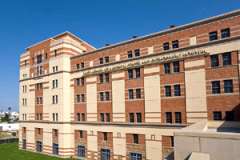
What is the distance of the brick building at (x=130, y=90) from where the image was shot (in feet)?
99.5

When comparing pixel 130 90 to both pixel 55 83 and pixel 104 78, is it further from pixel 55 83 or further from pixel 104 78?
pixel 55 83

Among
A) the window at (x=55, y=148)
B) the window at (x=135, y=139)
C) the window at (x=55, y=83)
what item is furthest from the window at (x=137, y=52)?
the window at (x=55, y=148)

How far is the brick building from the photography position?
3031 cm

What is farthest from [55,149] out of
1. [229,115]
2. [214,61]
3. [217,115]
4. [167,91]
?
[214,61]

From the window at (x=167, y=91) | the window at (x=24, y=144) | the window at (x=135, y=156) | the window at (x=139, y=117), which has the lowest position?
the window at (x=24, y=144)

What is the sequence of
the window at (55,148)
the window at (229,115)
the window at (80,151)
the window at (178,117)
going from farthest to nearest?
the window at (55,148)
the window at (80,151)
the window at (178,117)
the window at (229,115)

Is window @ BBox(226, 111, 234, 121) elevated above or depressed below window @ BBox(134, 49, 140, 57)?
below

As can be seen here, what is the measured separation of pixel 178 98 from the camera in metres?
33.0

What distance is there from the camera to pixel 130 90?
37844 mm

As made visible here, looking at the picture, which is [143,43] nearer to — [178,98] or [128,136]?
[178,98]

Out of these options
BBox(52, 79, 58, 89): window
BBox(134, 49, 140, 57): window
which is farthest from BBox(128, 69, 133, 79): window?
BBox(52, 79, 58, 89): window

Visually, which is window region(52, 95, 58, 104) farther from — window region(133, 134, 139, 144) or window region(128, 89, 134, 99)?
window region(133, 134, 139, 144)

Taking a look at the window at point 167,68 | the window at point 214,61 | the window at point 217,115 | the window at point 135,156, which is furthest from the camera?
the window at point 135,156

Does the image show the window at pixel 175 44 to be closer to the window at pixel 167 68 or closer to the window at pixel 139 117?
the window at pixel 167 68
